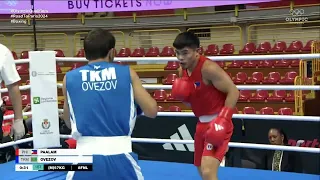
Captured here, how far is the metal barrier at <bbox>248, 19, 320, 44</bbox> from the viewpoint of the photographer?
9.85 metres

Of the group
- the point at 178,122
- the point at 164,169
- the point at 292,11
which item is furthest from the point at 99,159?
the point at 292,11

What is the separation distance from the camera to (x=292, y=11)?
9.41 metres

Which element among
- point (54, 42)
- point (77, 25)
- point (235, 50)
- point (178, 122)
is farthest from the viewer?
point (54, 42)

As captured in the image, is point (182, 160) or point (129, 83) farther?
point (182, 160)

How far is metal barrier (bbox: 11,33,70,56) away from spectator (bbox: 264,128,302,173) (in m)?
8.43

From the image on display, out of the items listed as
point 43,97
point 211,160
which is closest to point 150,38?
point 43,97

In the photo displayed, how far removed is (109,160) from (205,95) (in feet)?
3.29

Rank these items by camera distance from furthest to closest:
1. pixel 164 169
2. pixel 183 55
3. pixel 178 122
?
pixel 178 122 → pixel 164 169 → pixel 183 55

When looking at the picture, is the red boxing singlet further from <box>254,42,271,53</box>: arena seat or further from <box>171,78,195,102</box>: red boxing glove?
<box>254,42,271,53</box>: arena seat

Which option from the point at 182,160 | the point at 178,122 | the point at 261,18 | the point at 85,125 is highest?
the point at 261,18

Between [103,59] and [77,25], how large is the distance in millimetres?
9428

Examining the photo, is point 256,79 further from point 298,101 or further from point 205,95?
point 205,95

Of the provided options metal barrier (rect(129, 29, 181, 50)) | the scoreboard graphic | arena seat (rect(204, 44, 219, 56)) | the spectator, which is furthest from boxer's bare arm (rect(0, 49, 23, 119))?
metal barrier (rect(129, 29, 181, 50))

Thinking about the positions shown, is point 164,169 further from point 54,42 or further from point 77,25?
point 54,42
